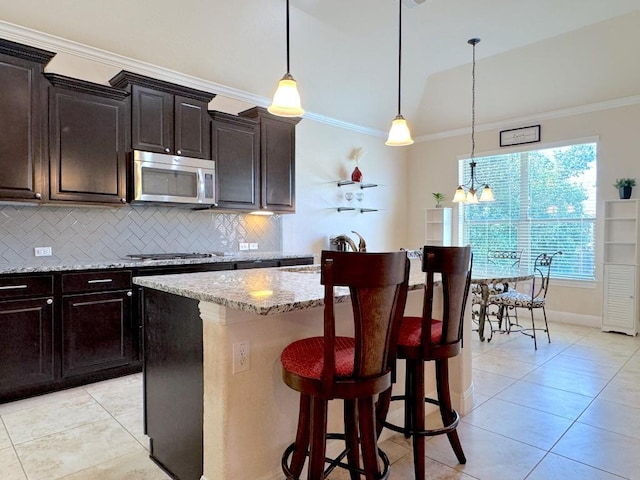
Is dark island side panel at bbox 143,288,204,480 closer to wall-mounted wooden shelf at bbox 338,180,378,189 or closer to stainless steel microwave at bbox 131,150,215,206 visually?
stainless steel microwave at bbox 131,150,215,206

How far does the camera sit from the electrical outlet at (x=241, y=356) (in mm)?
1632

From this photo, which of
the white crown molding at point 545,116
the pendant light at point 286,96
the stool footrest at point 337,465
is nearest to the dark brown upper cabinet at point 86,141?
the pendant light at point 286,96

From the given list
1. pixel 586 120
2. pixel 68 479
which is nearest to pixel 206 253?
pixel 68 479

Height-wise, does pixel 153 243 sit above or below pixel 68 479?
above

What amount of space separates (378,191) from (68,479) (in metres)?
5.51

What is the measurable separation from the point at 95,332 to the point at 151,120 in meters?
1.91

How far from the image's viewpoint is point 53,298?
298 cm

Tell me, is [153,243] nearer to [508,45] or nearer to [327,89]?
[327,89]

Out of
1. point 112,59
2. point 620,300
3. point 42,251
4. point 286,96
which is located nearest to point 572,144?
point 620,300

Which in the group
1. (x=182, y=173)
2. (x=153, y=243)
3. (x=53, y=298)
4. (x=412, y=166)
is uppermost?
(x=412, y=166)

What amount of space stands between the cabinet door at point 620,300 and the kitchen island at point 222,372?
4154 millimetres

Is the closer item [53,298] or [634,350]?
[53,298]

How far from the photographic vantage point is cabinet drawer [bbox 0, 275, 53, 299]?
279 cm

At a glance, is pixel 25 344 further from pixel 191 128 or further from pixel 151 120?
pixel 191 128
